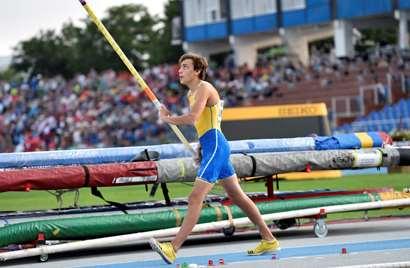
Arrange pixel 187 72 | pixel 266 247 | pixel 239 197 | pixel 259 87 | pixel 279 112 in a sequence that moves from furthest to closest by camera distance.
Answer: pixel 259 87, pixel 279 112, pixel 266 247, pixel 239 197, pixel 187 72

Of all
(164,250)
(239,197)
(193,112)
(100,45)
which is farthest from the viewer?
(100,45)

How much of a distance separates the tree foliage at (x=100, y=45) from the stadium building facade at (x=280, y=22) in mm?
28555

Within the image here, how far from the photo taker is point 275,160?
10391mm

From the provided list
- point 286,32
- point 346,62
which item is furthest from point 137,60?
point 346,62

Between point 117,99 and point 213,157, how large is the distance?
37.5 meters

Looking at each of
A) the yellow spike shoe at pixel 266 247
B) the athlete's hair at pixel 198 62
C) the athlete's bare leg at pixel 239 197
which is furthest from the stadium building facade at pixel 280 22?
the athlete's hair at pixel 198 62

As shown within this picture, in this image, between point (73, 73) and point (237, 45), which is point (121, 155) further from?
point (73, 73)

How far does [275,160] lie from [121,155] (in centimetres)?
165

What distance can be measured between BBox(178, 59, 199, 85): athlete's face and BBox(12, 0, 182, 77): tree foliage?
249 ft

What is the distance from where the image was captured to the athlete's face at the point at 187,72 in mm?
8500

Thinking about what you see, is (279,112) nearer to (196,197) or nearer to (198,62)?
(198,62)

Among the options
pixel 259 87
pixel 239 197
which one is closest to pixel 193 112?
pixel 239 197

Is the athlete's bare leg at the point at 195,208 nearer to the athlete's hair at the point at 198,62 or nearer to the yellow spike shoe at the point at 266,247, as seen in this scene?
the yellow spike shoe at the point at 266,247

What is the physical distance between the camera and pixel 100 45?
89.2 m
